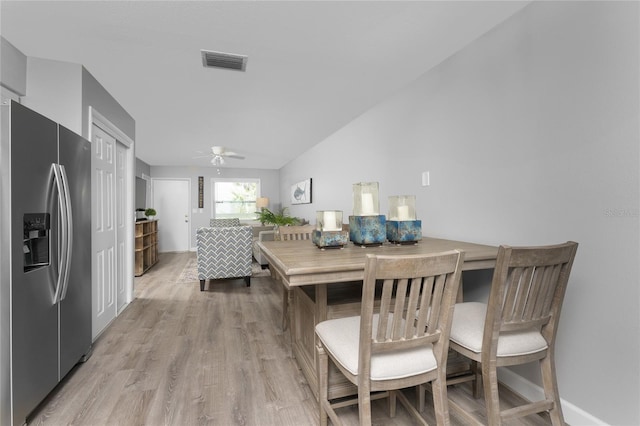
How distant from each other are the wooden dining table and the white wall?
1.27 feet

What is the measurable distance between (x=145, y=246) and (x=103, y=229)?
8.46ft

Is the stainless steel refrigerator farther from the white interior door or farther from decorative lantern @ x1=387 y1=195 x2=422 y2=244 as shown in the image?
the white interior door

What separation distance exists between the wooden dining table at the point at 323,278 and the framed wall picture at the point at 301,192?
3652 millimetres

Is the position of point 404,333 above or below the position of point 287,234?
below

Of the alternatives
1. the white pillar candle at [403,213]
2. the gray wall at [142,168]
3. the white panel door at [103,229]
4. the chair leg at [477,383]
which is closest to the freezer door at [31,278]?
the white panel door at [103,229]

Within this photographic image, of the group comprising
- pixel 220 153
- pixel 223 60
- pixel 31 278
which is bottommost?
pixel 31 278

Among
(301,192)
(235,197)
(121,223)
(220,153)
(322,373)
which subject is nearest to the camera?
(322,373)

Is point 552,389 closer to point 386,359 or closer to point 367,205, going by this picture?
point 386,359

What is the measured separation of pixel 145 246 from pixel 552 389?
18.1 ft

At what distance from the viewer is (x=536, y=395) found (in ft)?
5.49

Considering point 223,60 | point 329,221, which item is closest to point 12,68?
point 223,60

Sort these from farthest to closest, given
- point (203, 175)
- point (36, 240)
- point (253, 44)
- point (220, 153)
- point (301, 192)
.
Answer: point (203, 175) → point (301, 192) → point (220, 153) → point (253, 44) → point (36, 240)

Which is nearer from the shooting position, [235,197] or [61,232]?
[61,232]

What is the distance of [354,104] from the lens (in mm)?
3365
